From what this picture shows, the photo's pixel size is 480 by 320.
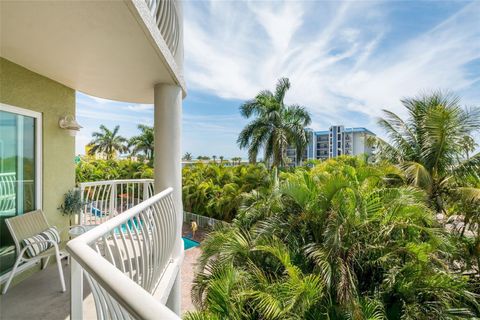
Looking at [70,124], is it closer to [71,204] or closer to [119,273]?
[71,204]

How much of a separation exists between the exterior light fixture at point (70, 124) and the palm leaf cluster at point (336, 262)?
3807mm

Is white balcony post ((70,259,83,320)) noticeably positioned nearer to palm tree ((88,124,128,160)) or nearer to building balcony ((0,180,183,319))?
building balcony ((0,180,183,319))

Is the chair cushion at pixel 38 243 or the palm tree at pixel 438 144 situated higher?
the palm tree at pixel 438 144

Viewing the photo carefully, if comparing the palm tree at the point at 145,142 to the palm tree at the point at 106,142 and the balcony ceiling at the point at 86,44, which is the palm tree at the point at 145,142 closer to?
the palm tree at the point at 106,142

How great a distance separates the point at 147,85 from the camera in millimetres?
4398

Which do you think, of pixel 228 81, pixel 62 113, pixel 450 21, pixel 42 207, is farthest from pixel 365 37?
pixel 42 207

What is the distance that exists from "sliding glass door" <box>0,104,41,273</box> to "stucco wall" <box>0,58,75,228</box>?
18cm

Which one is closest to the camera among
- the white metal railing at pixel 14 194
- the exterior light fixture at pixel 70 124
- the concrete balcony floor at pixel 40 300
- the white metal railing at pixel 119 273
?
the white metal railing at pixel 119 273

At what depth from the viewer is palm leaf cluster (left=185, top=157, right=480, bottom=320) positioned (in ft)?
13.8

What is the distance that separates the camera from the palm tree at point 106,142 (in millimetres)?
47531

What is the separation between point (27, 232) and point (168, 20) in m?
4.02

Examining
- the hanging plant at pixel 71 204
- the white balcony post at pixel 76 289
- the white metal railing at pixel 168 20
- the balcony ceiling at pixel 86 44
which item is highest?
the white metal railing at pixel 168 20

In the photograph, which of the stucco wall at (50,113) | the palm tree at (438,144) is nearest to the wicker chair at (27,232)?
the stucco wall at (50,113)

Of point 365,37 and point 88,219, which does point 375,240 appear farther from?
point 365,37
